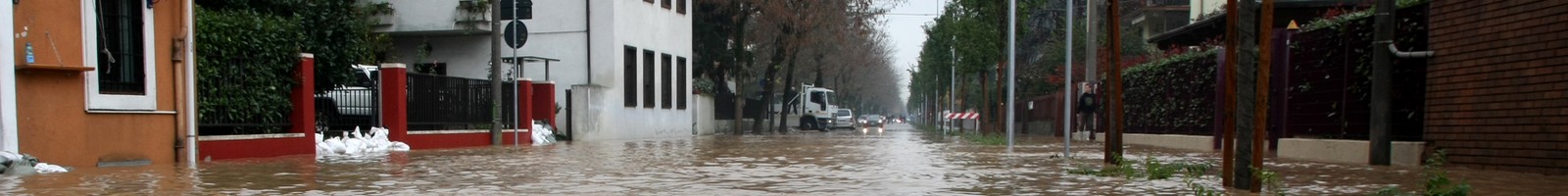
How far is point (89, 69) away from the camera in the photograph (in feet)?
47.2

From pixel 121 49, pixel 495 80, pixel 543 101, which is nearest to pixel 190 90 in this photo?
pixel 121 49

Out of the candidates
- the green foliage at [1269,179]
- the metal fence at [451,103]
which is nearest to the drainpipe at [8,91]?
the metal fence at [451,103]

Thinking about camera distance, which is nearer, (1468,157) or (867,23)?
(1468,157)

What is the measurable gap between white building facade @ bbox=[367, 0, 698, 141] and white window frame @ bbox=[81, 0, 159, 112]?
18.1 metres

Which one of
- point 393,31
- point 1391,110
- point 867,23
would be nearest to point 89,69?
point 1391,110

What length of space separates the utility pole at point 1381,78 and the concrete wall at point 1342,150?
0.68ft

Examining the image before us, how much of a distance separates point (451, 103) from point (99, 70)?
1059cm

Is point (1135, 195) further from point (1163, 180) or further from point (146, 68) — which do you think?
point (146, 68)

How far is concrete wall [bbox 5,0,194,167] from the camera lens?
14039 mm

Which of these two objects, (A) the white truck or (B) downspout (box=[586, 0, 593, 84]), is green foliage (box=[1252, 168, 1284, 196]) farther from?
(A) the white truck

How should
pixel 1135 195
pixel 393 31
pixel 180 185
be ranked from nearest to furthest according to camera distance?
pixel 1135 195 → pixel 180 185 → pixel 393 31

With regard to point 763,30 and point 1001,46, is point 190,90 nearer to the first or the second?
point 1001,46

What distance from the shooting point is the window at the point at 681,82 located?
42000 mm

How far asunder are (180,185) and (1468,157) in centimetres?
993
